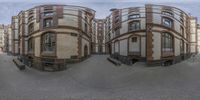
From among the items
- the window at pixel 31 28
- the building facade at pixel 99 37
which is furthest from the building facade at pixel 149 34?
the window at pixel 31 28

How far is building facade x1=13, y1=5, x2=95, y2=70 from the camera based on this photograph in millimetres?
4305

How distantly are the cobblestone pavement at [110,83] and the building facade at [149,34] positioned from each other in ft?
1.06

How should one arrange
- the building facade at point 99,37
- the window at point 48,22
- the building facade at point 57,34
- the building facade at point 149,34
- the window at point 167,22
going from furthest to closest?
the window at point 48,22 < the building facade at point 57,34 < the building facade at point 99,37 < the window at point 167,22 < the building facade at point 149,34

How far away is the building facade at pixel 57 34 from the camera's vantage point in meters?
4.30

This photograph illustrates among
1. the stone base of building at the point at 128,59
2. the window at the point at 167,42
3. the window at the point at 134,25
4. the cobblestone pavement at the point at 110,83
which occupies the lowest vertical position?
the cobblestone pavement at the point at 110,83

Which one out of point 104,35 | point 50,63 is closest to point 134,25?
point 104,35

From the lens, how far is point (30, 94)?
3969mm

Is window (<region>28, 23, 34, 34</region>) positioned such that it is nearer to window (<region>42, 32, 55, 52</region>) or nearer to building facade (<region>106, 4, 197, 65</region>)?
window (<region>42, 32, 55, 52</region>)

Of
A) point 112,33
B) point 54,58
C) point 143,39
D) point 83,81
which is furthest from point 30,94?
point 143,39

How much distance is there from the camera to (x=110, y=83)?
4242mm

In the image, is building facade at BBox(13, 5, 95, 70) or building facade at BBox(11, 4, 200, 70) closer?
building facade at BBox(11, 4, 200, 70)

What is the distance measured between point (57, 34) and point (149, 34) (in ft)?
7.51

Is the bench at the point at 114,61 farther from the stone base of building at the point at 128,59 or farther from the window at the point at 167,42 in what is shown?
the window at the point at 167,42

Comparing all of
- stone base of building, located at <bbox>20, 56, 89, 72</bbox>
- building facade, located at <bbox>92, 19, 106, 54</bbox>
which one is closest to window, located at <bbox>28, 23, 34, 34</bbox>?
stone base of building, located at <bbox>20, 56, 89, 72</bbox>
